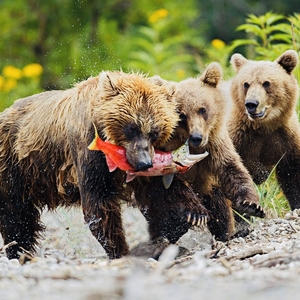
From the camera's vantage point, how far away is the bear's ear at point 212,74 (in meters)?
6.49

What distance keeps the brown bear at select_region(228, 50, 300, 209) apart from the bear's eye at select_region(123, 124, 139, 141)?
5.88 feet

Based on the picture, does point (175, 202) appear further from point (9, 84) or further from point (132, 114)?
point (9, 84)

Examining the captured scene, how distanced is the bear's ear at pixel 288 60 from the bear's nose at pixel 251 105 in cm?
54

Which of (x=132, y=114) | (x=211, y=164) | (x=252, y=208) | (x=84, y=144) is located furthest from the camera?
(x=211, y=164)

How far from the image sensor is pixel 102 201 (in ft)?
18.6

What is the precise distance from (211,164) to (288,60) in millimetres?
1419

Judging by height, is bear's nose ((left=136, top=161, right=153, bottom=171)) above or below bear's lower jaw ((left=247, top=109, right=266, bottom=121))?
below

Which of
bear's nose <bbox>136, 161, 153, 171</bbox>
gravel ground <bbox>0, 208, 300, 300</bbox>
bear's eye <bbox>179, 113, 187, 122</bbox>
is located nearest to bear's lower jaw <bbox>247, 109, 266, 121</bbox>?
bear's eye <bbox>179, 113, 187, 122</bbox>

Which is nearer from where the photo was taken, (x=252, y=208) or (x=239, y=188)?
(x=252, y=208)

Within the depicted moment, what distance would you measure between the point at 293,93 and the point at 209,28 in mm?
10376

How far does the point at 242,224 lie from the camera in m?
6.93

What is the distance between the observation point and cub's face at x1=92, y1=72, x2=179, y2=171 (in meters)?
5.50

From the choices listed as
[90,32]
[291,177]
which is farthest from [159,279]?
[90,32]

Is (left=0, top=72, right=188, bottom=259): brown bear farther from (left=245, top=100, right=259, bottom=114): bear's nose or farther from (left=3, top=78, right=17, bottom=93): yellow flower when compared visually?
(left=3, top=78, right=17, bottom=93): yellow flower
